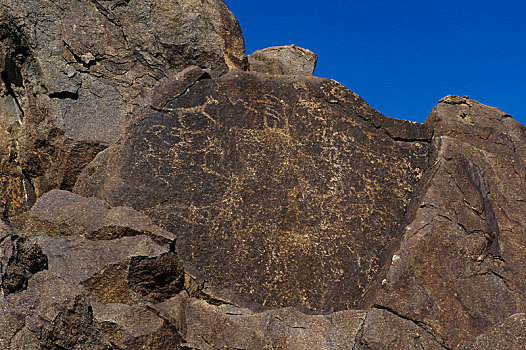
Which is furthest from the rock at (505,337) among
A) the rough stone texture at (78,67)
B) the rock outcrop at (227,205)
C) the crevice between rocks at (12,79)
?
the crevice between rocks at (12,79)

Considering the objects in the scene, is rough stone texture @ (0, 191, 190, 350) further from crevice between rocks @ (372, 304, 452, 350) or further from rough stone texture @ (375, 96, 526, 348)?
rough stone texture @ (375, 96, 526, 348)

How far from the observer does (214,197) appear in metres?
A: 4.90

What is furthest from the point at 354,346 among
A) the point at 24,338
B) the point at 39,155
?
the point at 39,155

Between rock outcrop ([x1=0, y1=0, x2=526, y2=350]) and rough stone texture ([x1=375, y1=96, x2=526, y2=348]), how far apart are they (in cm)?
1

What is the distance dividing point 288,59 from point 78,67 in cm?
318

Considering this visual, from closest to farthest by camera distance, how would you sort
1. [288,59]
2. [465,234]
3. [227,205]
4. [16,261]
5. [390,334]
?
[16,261] → [390,334] → [465,234] → [227,205] → [288,59]

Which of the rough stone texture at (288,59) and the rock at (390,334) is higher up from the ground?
the rough stone texture at (288,59)

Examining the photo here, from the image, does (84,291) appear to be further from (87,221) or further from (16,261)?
(87,221)

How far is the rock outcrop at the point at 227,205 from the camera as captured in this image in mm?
4152

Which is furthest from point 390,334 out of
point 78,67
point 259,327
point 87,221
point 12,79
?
point 12,79

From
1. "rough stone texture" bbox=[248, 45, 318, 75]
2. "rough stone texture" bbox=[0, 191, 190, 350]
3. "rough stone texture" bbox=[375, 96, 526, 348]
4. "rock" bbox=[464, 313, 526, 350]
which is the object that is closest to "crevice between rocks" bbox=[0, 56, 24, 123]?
"rough stone texture" bbox=[0, 191, 190, 350]

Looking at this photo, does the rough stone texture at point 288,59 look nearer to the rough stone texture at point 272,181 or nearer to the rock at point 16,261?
the rough stone texture at point 272,181

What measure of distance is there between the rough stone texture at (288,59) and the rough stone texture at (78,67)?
1592mm

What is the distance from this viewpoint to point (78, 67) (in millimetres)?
6020
